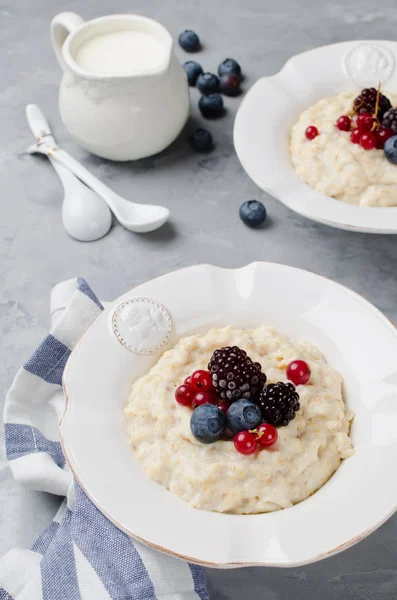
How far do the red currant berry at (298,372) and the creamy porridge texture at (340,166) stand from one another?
0.83 meters

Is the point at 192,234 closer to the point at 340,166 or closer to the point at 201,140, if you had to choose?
the point at 201,140

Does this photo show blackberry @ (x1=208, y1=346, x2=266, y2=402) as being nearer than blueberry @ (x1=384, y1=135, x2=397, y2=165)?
Yes

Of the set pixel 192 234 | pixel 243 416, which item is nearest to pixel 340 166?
pixel 192 234

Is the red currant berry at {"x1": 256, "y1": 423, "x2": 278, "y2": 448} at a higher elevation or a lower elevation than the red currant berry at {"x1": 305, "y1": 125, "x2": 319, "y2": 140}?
lower

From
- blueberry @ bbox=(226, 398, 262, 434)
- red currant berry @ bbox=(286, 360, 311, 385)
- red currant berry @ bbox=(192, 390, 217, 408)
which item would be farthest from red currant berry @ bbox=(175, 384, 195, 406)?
red currant berry @ bbox=(286, 360, 311, 385)

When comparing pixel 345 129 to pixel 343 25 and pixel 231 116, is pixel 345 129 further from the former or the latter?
pixel 343 25

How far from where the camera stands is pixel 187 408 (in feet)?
6.40

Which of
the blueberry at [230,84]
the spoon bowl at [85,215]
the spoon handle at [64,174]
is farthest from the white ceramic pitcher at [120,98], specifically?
the blueberry at [230,84]

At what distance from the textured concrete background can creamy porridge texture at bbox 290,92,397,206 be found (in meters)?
0.25

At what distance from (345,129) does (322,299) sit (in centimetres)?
88

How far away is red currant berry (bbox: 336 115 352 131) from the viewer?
272 cm

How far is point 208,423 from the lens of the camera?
1808mm

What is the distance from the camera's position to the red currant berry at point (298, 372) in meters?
1.96

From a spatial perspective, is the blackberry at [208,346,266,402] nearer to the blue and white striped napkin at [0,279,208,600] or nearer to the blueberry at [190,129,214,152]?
the blue and white striped napkin at [0,279,208,600]
